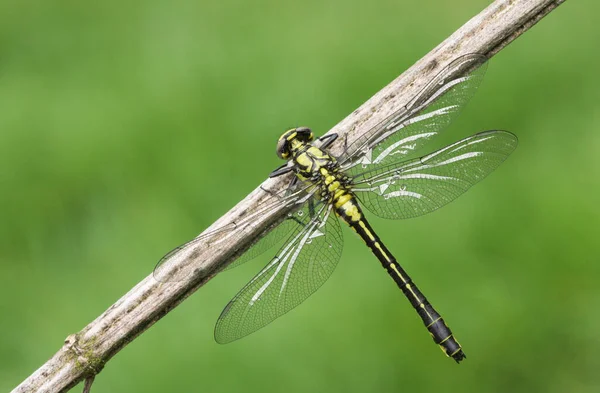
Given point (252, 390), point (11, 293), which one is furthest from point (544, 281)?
point (11, 293)

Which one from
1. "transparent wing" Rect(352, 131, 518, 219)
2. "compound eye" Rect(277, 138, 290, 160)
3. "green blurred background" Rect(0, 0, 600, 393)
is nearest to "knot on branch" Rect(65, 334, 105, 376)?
"compound eye" Rect(277, 138, 290, 160)

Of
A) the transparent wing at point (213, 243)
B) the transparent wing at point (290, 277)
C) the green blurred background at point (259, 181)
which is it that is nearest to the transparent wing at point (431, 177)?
the transparent wing at point (290, 277)

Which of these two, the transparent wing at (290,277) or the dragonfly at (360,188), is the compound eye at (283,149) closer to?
the dragonfly at (360,188)

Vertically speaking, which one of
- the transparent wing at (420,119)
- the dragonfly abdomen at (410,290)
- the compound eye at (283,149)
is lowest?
the dragonfly abdomen at (410,290)

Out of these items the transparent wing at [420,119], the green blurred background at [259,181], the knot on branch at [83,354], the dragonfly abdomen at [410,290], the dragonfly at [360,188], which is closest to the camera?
the knot on branch at [83,354]

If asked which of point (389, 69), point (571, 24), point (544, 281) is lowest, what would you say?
point (544, 281)

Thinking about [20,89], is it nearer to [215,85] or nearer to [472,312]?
[215,85]

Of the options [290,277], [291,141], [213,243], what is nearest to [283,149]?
[291,141]
